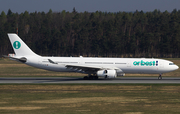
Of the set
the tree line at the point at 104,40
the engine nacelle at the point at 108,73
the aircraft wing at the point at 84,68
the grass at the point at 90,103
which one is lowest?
the grass at the point at 90,103

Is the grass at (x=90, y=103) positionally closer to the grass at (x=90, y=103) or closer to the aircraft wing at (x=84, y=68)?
the grass at (x=90, y=103)

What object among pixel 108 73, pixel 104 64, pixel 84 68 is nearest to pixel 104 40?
pixel 104 64

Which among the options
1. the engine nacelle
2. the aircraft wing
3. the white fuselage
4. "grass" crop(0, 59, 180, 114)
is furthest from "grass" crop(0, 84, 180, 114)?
the white fuselage

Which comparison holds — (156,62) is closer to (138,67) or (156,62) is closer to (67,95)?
(138,67)

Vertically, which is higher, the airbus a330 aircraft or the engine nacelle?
the airbus a330 aircraft

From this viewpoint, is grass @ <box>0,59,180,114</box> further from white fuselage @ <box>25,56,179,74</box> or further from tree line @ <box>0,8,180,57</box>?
tree line @ <box>0,8,180,57</box>

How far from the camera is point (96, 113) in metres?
17.5

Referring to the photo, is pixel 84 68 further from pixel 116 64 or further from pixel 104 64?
pixel 116 64

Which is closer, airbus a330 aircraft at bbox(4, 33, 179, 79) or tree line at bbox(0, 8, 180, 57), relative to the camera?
airbus a330 aircraft at bbox(4, 33, 179, 79)

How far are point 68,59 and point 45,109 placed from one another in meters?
23.0

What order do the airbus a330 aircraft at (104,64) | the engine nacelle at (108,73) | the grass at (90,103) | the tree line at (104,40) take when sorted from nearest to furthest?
the grass at (90,103), the engine nacelle at (108,73), the airbus a330 aircraft at (104,64), the tree line at (104,40)

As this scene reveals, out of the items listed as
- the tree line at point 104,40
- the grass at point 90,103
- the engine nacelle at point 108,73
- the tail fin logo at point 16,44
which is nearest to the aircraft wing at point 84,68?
the engine nacelle at point 108,73

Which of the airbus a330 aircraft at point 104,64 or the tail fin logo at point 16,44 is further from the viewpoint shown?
the tail fin logo at point 16,44

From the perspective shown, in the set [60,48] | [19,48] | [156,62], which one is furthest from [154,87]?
[60,48]
